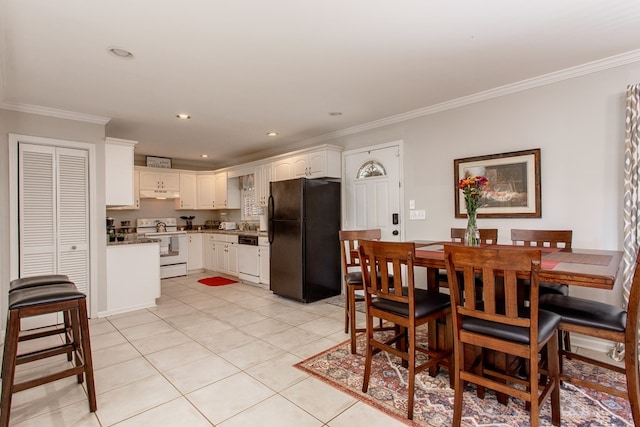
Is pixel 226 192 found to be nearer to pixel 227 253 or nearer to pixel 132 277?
pixel 227 253

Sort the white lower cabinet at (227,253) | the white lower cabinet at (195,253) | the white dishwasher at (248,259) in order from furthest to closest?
1. the white lower cabinet at (195,253)
2. the white lower cabinet at (227,253)
3. the white dishwasher at (248,259)

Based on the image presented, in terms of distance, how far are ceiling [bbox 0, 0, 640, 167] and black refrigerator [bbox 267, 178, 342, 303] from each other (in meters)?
1.14

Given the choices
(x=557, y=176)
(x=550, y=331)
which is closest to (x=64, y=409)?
(x=550, y=331)

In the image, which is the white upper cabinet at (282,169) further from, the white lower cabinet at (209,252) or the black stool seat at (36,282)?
the black stool seat at (36,282)

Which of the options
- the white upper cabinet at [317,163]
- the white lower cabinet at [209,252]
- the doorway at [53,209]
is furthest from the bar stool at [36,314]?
the white lower cabinet at [209,252]

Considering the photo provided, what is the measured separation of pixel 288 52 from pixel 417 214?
241 cm

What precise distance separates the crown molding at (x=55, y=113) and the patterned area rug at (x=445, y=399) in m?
3.72

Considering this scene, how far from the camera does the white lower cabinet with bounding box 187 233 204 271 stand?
21.7 ft

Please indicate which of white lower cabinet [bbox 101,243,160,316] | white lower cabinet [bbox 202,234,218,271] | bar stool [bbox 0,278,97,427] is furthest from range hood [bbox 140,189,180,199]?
bar stool [bbox 0,278,97,427]

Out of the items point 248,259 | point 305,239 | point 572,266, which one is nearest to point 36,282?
point 305,239

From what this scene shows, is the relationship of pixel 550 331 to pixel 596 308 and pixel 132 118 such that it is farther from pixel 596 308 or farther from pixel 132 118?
pixel 132 118

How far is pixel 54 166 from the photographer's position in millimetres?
3639

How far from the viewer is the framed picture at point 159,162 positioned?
6.47 metres

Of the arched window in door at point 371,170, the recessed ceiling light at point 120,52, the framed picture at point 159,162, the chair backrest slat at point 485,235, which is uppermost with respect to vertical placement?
the recessed ceiling light at point 120,52
